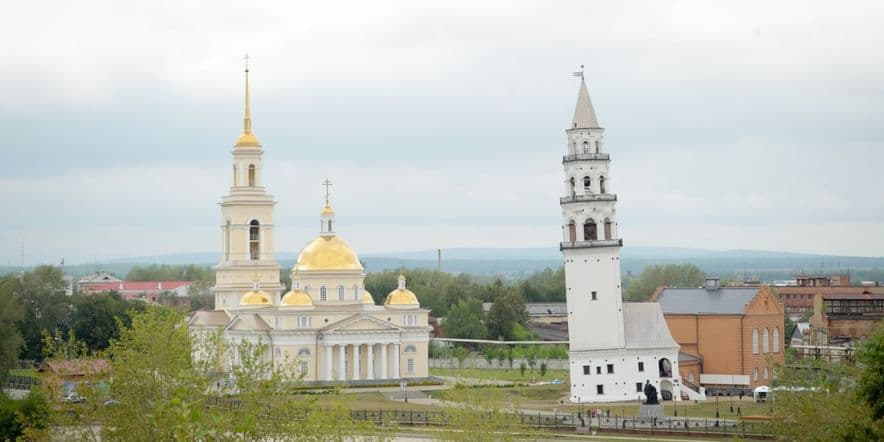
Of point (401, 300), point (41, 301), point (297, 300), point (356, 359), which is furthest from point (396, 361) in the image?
point (41, 301)

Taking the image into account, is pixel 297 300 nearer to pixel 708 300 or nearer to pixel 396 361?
pixel 396 361

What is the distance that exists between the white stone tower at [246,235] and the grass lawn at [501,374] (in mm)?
12416

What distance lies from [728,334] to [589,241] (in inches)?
432

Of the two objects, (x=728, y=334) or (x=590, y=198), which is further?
(x=728, y=334)

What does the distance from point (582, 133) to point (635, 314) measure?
9426mm

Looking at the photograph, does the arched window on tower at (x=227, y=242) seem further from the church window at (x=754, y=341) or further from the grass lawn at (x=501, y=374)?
the church window at (x=754, y=341)

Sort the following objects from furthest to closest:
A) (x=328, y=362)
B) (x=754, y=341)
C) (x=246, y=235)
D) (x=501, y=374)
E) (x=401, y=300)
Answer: (x=246, y=235), (x=501, y=374), (x=401, y=300), (x=328, y=362), (x=754, y=341)

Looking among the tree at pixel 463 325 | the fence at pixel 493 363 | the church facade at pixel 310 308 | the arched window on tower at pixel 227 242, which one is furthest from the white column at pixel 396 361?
the tree at pixel 463 325

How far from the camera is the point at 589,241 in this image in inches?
2995

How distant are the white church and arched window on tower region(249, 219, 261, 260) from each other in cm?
3185

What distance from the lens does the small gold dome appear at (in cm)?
10388

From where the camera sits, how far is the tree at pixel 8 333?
86375 mm

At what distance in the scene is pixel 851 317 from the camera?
11038 centimetres

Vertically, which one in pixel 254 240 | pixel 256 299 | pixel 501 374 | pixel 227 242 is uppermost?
pixel 254 240
